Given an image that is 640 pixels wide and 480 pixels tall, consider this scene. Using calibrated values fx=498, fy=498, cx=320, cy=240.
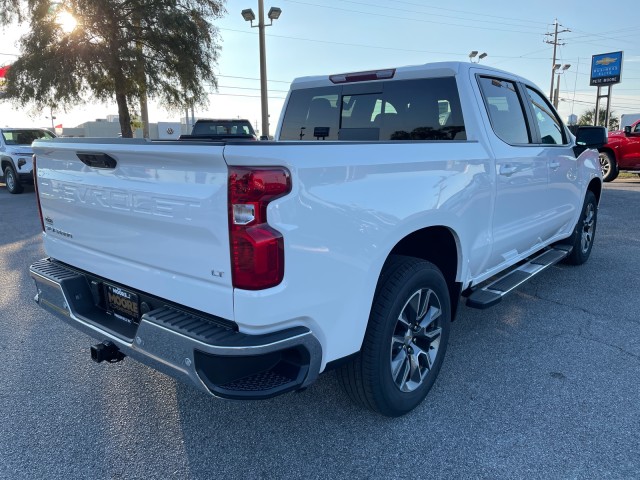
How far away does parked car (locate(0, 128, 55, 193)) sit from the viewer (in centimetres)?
1420

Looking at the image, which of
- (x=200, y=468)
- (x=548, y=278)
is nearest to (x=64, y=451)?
(x=200, y=468)

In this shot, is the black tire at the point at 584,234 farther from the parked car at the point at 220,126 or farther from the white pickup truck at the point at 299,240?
the parked car at the point at 220,126

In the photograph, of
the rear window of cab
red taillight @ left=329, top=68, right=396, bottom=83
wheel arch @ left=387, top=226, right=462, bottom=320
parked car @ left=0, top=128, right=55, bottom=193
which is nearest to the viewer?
wheel arch @ left=387, top=226, right=462, bottom=320

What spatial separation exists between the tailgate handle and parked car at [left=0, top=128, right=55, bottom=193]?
524 inches

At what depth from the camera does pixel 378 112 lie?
3.93 metres

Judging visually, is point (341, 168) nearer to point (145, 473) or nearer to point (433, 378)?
point (433, 378)

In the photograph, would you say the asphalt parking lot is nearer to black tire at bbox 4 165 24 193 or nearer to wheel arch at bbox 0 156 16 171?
black tire at bbox 4 165 24 193

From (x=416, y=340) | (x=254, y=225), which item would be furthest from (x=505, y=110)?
(x=254, y=225)

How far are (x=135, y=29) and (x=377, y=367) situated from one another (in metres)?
18.6

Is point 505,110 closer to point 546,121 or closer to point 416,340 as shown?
point 546,121

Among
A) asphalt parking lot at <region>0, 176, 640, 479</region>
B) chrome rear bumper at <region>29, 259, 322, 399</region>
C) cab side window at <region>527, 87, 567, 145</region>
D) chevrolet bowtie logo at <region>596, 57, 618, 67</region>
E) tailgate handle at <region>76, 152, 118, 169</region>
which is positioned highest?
chevrolet bowtie logo at <region>596, 57, 618, 67</region>

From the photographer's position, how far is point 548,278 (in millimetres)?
5500

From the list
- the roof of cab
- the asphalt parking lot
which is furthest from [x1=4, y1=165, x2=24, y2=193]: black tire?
the roof of cab

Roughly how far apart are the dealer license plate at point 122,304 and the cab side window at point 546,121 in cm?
360
